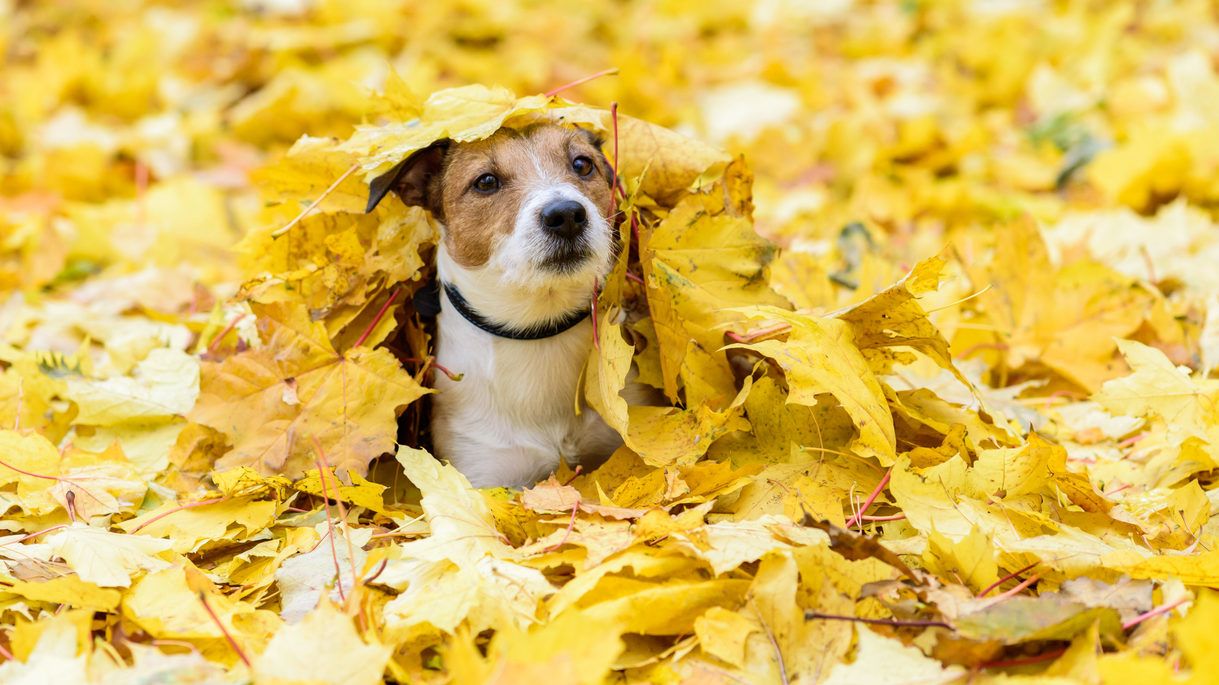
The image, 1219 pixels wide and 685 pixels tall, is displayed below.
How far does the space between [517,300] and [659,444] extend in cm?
67

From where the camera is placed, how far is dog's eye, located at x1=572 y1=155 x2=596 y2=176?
133 inches

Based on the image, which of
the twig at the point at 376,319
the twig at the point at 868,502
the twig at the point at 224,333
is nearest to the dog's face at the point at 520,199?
the twig at the point at 376,319

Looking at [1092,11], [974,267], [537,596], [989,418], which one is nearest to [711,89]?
[1092,11]

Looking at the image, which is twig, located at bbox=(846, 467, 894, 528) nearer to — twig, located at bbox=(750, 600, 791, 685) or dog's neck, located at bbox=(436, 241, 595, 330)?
twig, located at bbox=(750, 600, 791, 685)

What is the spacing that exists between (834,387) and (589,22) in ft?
22.9

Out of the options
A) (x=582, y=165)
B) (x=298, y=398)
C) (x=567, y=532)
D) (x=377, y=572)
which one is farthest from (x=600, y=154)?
(x=377, y=572)

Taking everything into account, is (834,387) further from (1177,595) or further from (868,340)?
(1177,595)

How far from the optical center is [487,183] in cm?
334

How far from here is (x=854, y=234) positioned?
475 cm

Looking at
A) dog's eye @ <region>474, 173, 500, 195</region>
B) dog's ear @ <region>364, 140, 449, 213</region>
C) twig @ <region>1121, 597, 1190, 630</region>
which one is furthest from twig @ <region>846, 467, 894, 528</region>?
dog's ear @ <region>364, 140, 449, 213</region>

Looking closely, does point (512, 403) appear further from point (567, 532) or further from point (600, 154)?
point (567, 532)

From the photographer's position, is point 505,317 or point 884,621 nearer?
point 884,621

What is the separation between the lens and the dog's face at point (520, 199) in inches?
123

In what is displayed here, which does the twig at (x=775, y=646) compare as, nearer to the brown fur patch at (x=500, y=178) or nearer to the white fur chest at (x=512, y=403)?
the white fur chest at (x=512, y=403)
